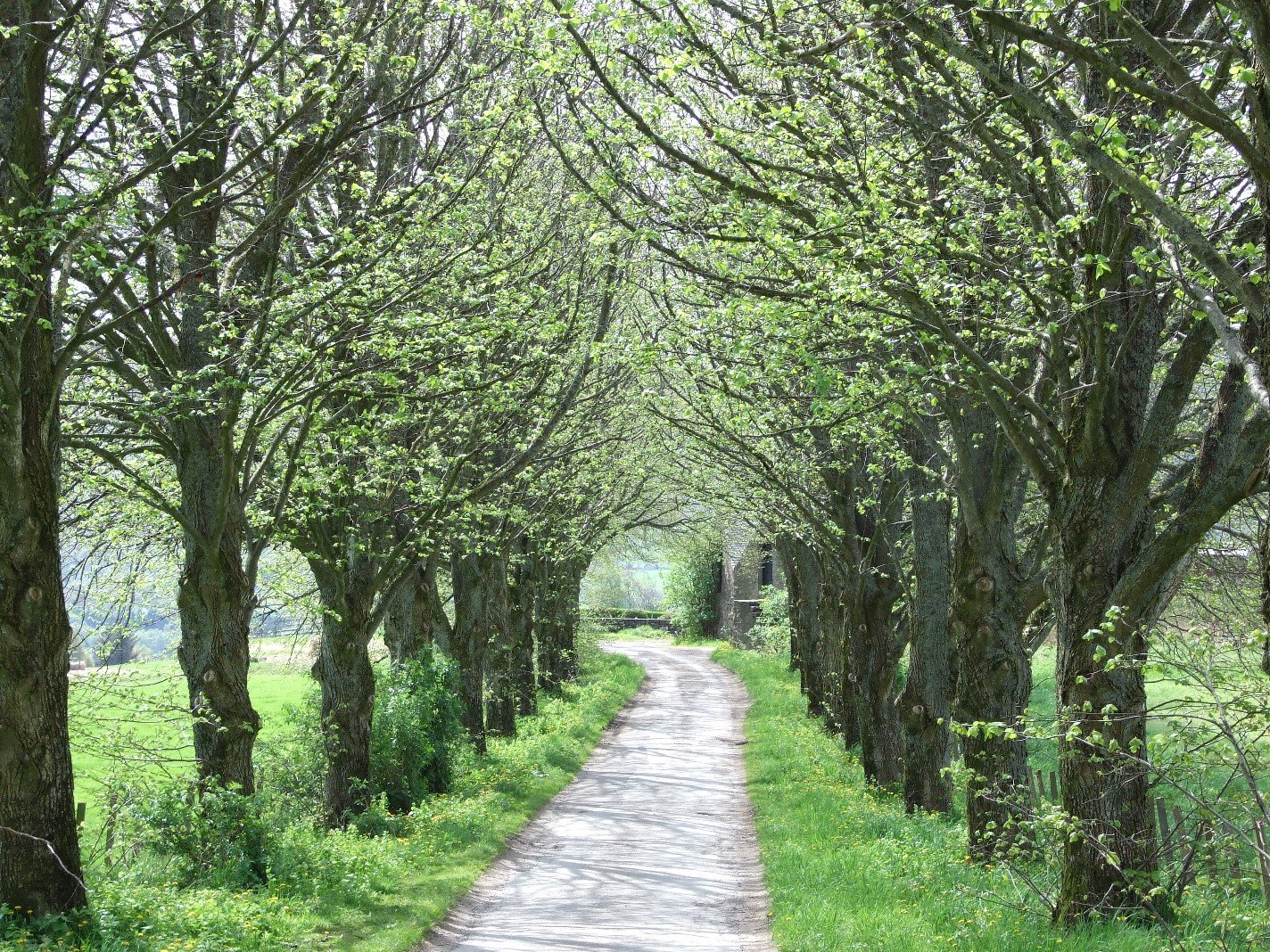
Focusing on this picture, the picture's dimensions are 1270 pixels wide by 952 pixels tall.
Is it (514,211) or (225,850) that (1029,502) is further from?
(225,850)

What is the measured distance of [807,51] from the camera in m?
6.14

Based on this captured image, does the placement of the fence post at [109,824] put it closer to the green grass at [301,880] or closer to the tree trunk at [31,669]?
the green grass at [301,880]

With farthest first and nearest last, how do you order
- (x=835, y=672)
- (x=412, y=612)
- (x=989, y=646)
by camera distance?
(x=835, y=672)
(x=412, y=612)
(x=989, y=646)

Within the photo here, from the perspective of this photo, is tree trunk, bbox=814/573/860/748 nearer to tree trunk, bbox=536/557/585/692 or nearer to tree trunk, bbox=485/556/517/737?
tree trunk, bbox=485/556/517/737

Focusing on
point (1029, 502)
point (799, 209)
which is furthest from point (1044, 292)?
point (1029, 502)

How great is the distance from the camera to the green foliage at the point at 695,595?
67188mm

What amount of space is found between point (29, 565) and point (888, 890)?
7.52 meters

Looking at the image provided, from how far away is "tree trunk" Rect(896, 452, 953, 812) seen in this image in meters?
13.4

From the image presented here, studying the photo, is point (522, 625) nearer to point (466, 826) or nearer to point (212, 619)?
point (466, 826)

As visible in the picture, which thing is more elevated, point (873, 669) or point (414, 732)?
point (873, 669)

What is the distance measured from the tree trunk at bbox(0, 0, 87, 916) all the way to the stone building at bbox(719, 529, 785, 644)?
50.7 meters

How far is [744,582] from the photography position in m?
63.8

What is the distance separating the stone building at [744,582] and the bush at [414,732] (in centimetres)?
4013

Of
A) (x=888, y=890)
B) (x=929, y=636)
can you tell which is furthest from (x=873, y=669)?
(x=888, y=890)
